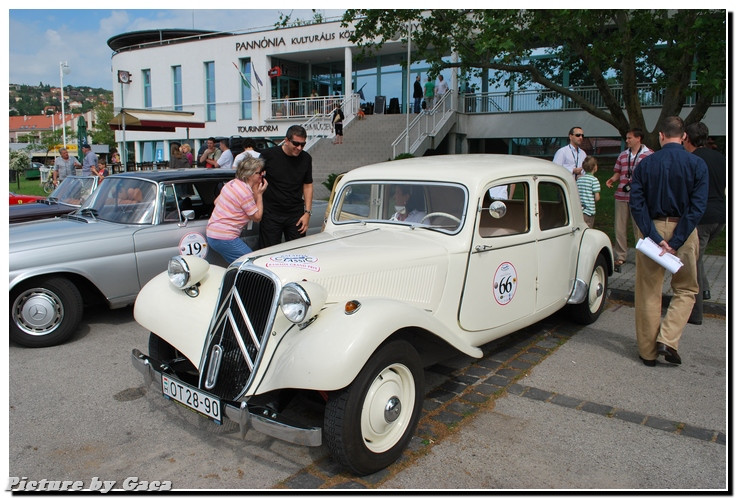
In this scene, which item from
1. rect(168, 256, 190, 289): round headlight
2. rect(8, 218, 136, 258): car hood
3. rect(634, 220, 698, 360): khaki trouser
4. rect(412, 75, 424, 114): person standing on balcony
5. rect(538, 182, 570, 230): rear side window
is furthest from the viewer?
rect(412, 75, 424, 114): person standing on balcony

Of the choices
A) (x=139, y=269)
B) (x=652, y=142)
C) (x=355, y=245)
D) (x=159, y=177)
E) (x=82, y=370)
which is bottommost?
(x=82, y=370)

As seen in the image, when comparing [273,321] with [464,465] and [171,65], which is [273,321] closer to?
[464,465]

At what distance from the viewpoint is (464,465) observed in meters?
3.16

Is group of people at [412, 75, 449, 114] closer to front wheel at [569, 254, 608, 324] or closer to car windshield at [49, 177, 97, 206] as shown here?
car windshield at [49, 177, 97, 206]

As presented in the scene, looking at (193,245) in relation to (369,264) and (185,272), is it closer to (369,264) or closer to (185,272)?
(185,272)

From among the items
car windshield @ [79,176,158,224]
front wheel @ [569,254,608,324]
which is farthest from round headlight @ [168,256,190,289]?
front wheel @ [569,254,608,324]

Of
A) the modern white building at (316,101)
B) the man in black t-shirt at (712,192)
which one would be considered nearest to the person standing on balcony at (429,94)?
the modern white building at (316,101)

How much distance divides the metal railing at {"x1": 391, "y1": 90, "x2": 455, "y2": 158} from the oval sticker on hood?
54.9 feet

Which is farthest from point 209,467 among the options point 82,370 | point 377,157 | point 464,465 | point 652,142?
point 377,157

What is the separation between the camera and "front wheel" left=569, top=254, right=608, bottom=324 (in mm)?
5613

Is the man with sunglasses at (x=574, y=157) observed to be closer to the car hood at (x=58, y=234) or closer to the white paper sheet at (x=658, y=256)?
the white paper sheet at (x=658, y=256)

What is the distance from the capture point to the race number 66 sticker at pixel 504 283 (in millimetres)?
4230

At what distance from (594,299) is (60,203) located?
7.72m

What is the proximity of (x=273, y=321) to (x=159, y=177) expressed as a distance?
3816 millimetres
